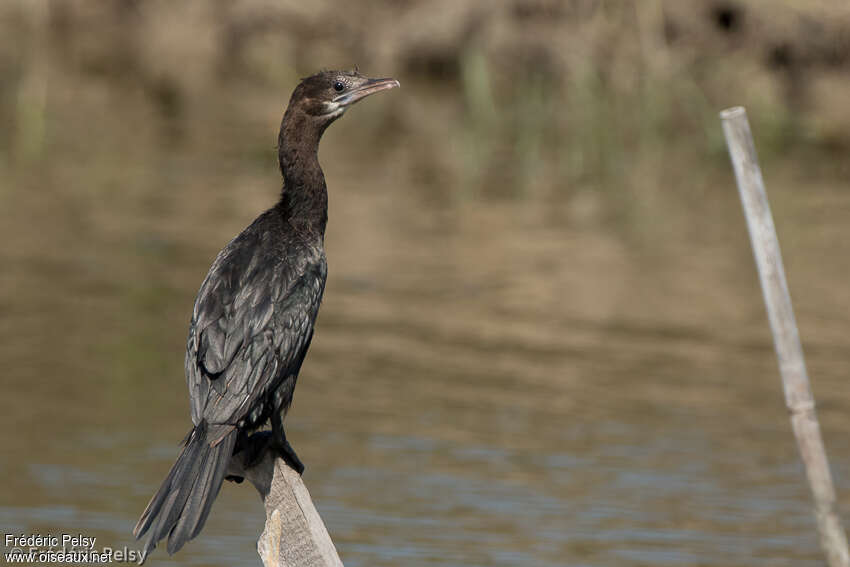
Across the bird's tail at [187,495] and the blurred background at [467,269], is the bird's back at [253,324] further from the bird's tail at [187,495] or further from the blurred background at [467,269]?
the blurred background at [467,269]

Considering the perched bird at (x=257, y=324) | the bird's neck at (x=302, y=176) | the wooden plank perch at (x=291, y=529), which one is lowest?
the wooden plank perch at (x=291, y=529)

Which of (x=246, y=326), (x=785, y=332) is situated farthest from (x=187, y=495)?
(x=785, y=332)

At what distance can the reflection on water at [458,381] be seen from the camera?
7.36 m

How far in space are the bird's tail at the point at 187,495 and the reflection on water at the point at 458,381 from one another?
2.72 m

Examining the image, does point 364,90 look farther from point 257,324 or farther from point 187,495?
point 187,495

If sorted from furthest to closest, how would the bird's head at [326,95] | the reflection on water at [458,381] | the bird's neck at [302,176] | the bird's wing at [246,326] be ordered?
the reflection on water at [458,381] → the bird's head at [326,95] → the bird's neck at [302,176] → the bird's wing at [246,326]

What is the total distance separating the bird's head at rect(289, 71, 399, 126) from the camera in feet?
17.3

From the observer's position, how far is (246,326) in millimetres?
4531

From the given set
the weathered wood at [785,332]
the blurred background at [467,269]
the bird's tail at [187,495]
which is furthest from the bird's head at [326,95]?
the blurred background at [467,269]

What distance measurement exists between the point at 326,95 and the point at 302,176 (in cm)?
30

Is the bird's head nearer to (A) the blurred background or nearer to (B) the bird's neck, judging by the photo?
(B) the bird's neck

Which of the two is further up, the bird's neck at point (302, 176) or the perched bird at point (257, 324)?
the bird's neck at point (302, 176)

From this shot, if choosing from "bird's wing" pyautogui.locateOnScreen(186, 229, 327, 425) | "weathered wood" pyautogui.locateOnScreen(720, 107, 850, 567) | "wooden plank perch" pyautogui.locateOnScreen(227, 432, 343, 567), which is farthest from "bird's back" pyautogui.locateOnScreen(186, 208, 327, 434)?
"weathered wood" pyautogui.locateOnScreen(720, 107, 850, 567)

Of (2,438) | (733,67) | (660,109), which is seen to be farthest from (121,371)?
(733,67)
